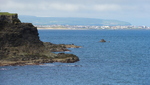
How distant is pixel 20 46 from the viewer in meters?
71.2

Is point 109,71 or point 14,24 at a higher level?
point 14,24

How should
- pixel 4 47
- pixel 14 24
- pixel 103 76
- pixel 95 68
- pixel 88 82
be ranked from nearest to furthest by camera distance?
pixel 88 82, pixel 103 76, pixel 95 68, pixel 4 47, pixel 14 24

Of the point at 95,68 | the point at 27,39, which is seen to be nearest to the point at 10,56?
the point at 27,39

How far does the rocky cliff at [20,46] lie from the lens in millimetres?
65750

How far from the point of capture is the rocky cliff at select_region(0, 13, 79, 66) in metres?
65.8

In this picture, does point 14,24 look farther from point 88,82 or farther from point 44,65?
point 88,82

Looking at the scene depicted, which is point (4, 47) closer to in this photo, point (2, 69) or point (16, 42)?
point (16, 42)

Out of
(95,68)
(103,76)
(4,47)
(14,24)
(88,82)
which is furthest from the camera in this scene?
(14,24)

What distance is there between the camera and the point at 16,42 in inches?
2800

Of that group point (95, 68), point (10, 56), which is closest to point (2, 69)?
point (10, 56)

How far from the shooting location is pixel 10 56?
65.8 m

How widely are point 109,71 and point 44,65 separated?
492 inches

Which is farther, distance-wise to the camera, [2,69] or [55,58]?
[55,58]

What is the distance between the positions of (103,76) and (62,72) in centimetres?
731
